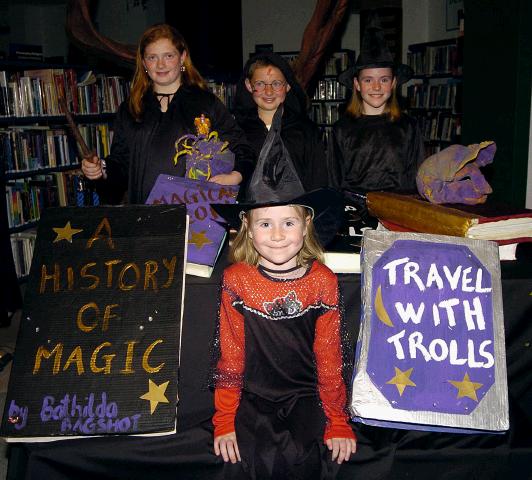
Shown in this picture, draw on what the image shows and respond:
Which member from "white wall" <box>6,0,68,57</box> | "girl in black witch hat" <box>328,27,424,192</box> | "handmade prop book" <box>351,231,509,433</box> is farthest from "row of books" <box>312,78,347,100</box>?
"handmade prop book" <box>351,231,509,433</box>

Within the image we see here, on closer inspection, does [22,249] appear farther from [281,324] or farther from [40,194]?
[281,324]

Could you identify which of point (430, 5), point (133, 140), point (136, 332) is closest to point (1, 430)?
point (136, 332)

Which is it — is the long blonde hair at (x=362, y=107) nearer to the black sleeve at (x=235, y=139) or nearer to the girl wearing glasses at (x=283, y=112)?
the girl wearing glasses at (x=283, y=112)

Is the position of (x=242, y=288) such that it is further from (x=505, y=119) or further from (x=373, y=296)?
(x=505, y=119)

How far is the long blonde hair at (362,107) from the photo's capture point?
7.64ft

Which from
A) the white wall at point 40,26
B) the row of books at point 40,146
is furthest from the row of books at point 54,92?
the white wall at point 40,26

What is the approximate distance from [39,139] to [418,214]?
387 cm

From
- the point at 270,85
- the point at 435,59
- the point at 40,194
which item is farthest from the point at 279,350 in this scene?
the point at 435,59

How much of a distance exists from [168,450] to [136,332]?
27 cm

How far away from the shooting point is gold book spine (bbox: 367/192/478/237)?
4.45 feet

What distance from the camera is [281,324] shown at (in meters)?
Result: 1.39

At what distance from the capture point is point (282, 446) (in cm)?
124

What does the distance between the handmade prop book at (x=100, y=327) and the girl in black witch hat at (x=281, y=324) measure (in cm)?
17

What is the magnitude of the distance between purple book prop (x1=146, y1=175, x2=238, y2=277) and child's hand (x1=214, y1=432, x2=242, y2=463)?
39cm
